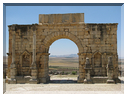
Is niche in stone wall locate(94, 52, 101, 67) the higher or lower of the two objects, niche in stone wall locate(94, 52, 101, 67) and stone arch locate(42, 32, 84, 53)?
the lower

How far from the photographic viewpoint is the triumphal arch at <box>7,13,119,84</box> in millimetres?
11969

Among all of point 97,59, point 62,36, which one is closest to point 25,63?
point 62,36

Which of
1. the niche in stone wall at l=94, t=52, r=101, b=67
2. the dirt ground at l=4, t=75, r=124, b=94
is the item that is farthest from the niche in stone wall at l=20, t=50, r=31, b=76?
the niche in stone wall at l=94, t=52, r=101, b=67

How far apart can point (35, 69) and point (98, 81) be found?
17.7 feet

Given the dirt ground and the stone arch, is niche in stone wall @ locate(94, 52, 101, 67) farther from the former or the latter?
the dirt ground

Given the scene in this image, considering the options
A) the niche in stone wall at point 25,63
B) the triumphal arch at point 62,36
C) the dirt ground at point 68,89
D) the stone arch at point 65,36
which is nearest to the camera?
the dirt ground at point 68,89

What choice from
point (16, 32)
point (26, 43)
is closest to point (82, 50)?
point (26, 43)

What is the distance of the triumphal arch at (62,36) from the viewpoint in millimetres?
11969

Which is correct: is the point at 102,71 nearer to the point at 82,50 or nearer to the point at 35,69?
the point at 82,50

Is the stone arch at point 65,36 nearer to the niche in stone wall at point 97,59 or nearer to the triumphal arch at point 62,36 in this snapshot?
the triumphal arch at point 62,36

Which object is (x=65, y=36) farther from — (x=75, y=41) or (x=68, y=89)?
(x=68, y=89)

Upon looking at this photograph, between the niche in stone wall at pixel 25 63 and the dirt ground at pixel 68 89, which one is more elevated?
the niche in stone wall at pixel 25 63

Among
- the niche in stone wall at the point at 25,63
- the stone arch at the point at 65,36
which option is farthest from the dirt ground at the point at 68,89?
the stone arch at the point at 65,36

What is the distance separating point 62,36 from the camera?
495 inches
